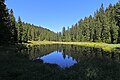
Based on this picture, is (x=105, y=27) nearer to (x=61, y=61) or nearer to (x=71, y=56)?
(x=71, y=56)

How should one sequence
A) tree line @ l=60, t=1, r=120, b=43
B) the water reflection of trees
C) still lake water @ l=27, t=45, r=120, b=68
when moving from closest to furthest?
still lake water @ l=27, t=45, r=120, b=68 → the water reflection of trees → tree line @ l=60, t=1, r=120, b=43

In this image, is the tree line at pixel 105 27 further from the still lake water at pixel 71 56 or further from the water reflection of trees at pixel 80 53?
the still lake water at pixel 71 56

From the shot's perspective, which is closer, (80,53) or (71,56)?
(71,56)

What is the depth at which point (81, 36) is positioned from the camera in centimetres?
13662

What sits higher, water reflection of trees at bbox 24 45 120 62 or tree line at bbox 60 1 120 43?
tree line at bbox 60 1 120 43

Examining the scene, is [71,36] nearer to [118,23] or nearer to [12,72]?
[118,23]

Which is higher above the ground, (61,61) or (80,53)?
(80,53)

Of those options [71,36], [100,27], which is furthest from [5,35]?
[71,36]

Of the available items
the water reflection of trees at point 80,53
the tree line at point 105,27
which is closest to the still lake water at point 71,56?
the water reflection of trees at point 80,53

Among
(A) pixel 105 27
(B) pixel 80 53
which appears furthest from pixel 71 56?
(A) pixel 105 27

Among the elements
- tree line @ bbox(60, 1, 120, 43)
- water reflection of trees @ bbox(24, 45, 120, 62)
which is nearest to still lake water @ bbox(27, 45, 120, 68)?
water reflection of trees @ bbox(24, 45, 120, 62)

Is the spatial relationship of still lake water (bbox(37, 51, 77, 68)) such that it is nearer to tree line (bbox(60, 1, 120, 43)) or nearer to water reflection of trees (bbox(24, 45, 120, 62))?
water reflection of trees (bbox(24, 45, 120, 62))

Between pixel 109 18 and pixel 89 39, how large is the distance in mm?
34862

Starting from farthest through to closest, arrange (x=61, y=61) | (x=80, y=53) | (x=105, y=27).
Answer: (x=105, y=27), (x=80, y=53), (x=61, y=61)
